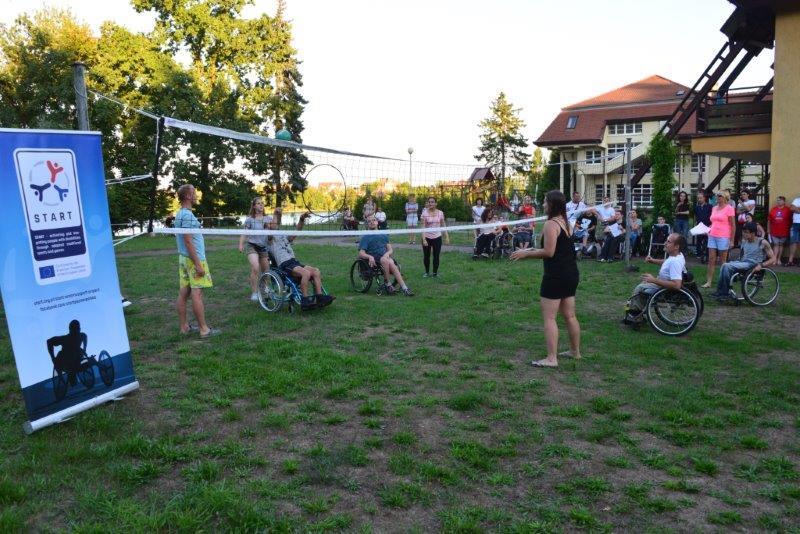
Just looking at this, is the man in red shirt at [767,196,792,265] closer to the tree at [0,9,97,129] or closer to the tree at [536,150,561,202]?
the tree at [536,150,561,202]

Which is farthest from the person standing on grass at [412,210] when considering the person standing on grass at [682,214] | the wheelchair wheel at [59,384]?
the wheelchair wheel at [59,384]

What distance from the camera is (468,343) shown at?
6934 millimetres

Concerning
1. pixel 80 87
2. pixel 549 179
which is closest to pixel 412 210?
pixel 80 87

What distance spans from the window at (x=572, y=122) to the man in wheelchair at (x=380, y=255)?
3923cm

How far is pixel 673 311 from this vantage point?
290 inches

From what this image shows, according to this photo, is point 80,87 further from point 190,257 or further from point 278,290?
point 278,290

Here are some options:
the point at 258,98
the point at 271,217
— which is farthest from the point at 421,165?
the point at 258,98

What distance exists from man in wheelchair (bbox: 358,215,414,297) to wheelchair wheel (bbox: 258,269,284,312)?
193cm

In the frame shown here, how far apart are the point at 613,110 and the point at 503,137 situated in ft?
51.8

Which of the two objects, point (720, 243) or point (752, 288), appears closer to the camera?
point (752, 288)

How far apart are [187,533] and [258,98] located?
3804 cm

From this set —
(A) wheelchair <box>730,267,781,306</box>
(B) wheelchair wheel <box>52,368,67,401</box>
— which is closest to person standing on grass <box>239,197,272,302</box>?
(B) wheelchair wheel <box>52,368,67,401</box>

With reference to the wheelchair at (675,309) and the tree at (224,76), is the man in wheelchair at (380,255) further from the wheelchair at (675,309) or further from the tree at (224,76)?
the tree at (224,76)

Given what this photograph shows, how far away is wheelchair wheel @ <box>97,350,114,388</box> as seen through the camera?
4855 mm
